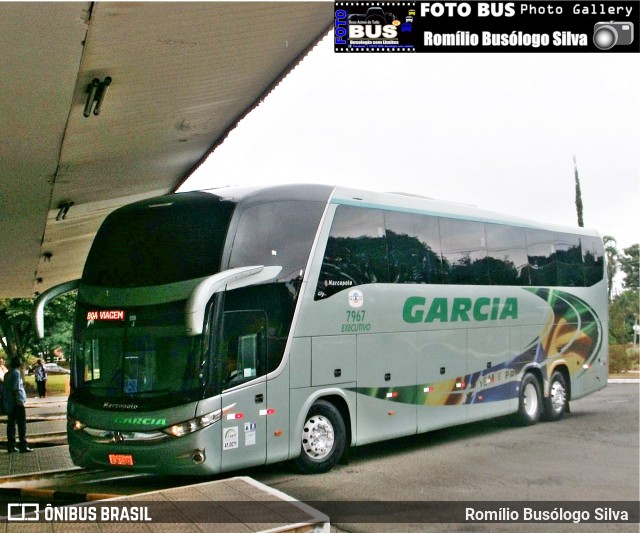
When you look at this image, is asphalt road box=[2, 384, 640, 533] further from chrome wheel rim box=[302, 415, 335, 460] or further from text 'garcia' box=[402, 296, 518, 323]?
text 'garcia' box=[402, 296, 518, 323]

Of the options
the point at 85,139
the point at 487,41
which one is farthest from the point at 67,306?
the point at 487,41

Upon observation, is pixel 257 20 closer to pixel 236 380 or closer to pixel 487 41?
pixel 487 41

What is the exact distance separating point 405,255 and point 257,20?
5390 millimetres

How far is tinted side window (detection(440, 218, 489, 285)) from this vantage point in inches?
544

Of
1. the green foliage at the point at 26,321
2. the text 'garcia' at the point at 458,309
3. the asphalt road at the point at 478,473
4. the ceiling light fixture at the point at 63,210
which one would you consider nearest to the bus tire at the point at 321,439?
the asphalt road at the point at 478,473

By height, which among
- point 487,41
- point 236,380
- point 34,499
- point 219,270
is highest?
point 487,41

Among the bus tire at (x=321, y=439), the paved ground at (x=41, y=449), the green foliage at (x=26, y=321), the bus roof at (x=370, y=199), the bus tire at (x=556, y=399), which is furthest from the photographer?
the green foliage at (x=26, y=321)

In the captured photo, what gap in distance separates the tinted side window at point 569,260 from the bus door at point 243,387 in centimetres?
875

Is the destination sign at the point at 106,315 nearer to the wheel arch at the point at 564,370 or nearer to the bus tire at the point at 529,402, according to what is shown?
the bus tire at the point at 529,402

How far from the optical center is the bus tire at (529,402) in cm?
1564

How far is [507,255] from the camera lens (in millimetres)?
15375

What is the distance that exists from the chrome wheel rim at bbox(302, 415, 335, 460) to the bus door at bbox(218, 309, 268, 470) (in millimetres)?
888

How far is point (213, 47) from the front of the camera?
9.12 meters

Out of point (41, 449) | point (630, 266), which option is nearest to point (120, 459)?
point (41, 449)
